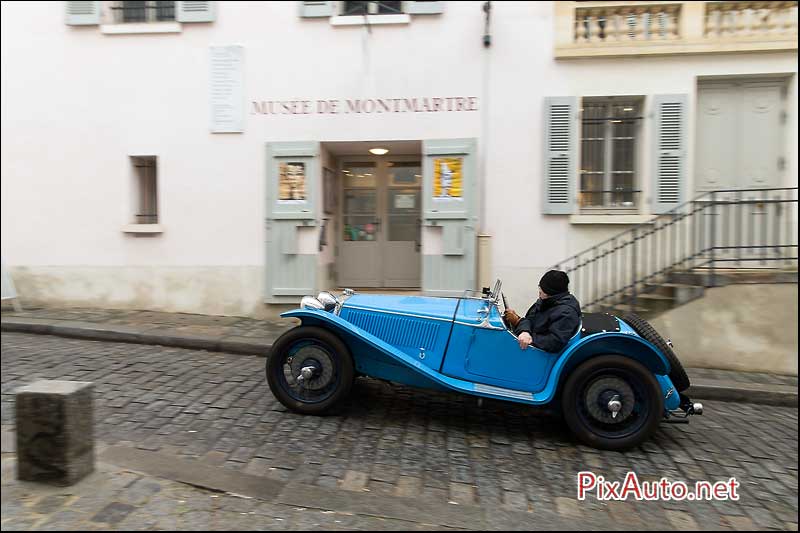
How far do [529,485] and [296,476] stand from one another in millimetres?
1512

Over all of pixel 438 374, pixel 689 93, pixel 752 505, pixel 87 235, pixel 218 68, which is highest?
pixel 218 68

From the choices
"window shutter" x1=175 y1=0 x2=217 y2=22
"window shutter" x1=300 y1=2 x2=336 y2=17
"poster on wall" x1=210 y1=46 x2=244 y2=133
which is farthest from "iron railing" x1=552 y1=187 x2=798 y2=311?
"window shutter" x1=175 y1=0 x2=217 y2=22

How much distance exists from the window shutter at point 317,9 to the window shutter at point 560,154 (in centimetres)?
346

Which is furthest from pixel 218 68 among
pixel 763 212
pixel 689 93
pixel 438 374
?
pixel 763 212

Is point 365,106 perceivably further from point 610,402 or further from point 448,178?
point 610,402

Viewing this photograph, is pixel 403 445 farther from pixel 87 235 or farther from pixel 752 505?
pixel 87 235

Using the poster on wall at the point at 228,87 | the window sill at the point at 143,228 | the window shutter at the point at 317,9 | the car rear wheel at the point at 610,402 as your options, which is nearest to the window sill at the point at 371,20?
the window shutter at the point at 317,9

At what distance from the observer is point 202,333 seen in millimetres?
6730

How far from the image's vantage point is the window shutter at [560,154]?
290 inches

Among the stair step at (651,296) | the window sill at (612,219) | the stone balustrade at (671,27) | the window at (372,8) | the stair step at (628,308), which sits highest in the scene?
the window at (372,8)

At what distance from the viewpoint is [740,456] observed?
12.7 feet

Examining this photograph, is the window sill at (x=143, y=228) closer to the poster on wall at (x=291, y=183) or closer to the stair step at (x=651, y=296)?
the poster on wall at (x=291, y=183)

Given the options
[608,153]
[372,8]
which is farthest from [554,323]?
[372,8]

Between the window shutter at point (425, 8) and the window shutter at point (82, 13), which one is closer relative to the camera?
the window shutter at point (425, 8)
